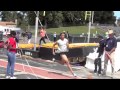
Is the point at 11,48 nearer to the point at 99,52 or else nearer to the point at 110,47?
the point at 110,47

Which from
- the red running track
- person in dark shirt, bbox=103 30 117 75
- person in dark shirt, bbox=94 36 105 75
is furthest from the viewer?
person in dark shirt, bbox=94 36 105 75

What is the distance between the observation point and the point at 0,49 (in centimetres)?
1995

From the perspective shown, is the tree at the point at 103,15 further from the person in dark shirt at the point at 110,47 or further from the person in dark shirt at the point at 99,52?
the person in dark shirt at the point at 99,52

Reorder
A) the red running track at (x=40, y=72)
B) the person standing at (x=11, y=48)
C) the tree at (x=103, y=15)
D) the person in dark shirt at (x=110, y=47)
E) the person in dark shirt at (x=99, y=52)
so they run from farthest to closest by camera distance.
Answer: the tree at (x=103, y=15) → the person in dark shirt at (x=99, y=52) → the person in dark shirt at (x=110, y=47) → the red running track at (x=40, y=72) → the person standing at (x=11, y=48)

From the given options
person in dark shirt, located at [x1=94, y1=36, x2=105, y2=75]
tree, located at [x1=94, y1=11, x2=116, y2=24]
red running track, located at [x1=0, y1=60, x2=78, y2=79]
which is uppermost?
tree, located at [x1=94, y1=11, x2=116, y2=24]

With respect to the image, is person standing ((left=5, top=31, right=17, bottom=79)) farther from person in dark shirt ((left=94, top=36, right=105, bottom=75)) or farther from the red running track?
person in dark shirt ((left=94, top=36, right=105, bottom=75))

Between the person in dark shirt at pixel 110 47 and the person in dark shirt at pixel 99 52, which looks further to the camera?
the person in dark shirt at pixel 99 52

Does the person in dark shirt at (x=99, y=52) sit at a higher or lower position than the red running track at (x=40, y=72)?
higher

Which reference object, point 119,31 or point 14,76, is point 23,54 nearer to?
point 14,76

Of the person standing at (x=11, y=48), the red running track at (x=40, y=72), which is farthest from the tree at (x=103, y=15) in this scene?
the person standing at (x=11, y=48)

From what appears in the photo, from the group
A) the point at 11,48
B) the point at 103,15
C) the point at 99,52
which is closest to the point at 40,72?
the point at 99,52

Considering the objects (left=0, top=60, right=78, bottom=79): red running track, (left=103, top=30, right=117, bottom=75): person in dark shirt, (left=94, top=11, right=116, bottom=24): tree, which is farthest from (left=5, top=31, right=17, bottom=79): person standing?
(left=94, top=11, right=116, bottom=24): tree

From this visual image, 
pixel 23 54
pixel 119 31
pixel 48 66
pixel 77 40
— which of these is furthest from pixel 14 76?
pixel 77 40
